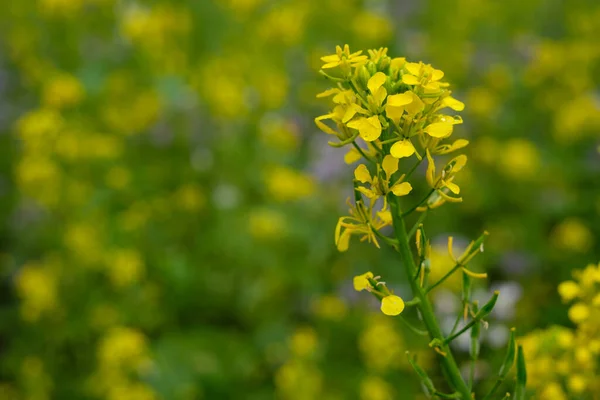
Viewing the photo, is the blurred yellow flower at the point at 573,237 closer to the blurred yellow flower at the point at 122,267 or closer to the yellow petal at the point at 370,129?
the blurred yellow flower at the point at 122,267

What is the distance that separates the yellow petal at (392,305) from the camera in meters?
0.72

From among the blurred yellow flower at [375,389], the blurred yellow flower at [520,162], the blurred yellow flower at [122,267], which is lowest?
the blurred yellow flower at [375,389]

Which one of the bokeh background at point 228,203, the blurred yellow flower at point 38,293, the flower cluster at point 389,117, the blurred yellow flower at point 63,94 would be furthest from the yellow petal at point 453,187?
the blurred yellow flower at point 63,94

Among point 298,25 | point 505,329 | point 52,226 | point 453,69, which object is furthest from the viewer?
point 453,69

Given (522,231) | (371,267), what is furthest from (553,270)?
(371,267)

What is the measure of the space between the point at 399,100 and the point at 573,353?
432 millimetres

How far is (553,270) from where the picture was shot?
2.33 metres

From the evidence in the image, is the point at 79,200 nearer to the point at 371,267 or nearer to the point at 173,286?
the point at 173,286

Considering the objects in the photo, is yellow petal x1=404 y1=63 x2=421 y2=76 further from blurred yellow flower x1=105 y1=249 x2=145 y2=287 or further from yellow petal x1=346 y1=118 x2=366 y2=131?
blurred yellow flower x1=105 y1=249 x2=145 y2=287

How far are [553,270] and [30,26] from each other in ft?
7.22

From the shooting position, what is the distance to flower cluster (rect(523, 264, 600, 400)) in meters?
0.86

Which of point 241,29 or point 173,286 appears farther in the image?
point 241,29

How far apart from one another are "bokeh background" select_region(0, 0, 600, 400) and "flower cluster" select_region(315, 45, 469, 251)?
109 cm

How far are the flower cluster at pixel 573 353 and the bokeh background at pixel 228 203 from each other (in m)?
0.82
